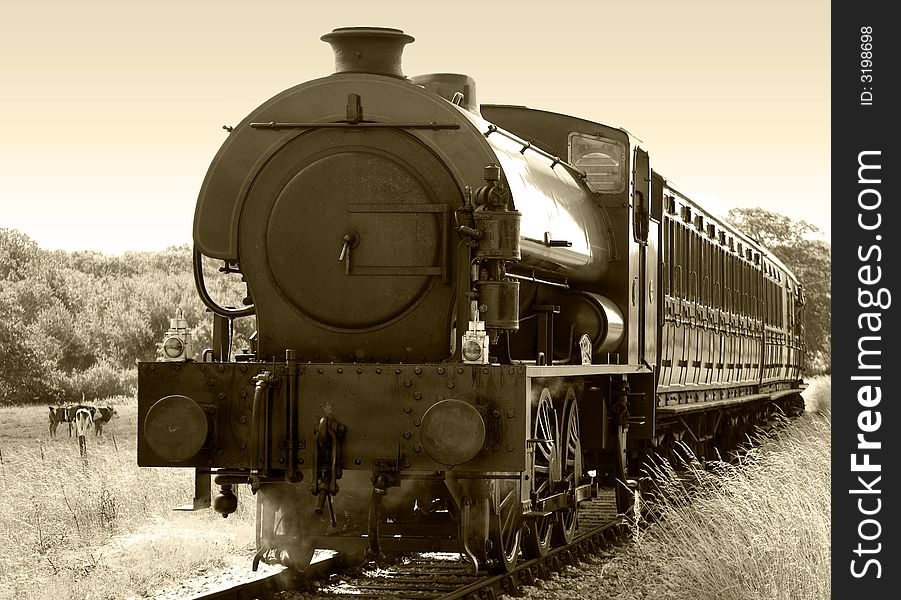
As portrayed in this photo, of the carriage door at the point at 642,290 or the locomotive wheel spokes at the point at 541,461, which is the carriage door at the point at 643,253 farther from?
the locomotive wheel spokes at the point at 541,461

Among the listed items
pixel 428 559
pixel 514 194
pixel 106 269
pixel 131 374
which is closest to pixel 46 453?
pixel 428 559

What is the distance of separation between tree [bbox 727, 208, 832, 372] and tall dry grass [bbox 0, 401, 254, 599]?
146 ft

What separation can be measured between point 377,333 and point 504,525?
163cm

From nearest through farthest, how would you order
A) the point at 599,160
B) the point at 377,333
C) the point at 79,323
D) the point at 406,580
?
the point at 377,333
the point at 406,580
the point at 599,160
the point at 79,323

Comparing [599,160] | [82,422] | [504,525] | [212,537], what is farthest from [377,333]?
[82,422]

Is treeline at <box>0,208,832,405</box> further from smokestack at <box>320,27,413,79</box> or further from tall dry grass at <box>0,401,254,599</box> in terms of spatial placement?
smokestack at <box>320,27,413,79</box>

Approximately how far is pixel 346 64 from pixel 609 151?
3540 millimetres

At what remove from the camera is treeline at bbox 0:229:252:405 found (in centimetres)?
2966

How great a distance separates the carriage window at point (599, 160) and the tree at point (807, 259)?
46313 mm

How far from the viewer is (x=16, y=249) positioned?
1512 inches

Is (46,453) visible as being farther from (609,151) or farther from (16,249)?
(16,249)

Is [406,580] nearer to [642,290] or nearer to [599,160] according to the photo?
[642,290]

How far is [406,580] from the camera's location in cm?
900

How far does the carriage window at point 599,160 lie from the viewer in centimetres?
1085
